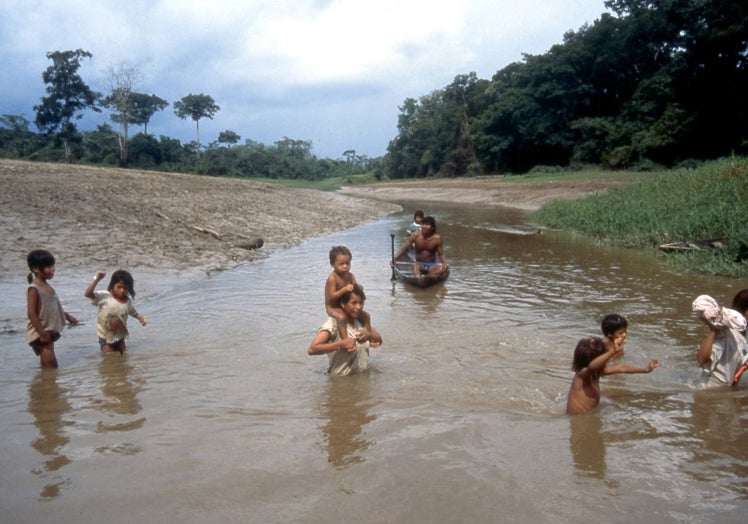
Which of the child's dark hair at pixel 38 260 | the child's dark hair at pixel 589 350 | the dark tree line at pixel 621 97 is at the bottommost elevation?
the child's dark hair at pixel 589 350

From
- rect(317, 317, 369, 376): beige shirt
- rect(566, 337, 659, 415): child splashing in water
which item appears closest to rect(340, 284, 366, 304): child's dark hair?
rect(317, 317, 369, 376): beige shirt

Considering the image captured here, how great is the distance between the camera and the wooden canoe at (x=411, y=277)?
33.5 ft

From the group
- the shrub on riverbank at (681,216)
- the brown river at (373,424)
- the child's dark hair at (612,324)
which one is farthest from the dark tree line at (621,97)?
the child's dark hair at (612,324)

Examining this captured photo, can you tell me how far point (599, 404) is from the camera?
15.5 ft

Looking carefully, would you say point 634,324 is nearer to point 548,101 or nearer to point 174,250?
point 174,250

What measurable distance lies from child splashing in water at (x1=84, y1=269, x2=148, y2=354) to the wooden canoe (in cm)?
513

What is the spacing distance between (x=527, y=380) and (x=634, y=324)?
8.73ft

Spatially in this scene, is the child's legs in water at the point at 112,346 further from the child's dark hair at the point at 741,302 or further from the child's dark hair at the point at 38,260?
the child's dark hair at the point at 741,302

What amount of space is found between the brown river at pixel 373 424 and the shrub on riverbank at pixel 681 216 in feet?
7.85

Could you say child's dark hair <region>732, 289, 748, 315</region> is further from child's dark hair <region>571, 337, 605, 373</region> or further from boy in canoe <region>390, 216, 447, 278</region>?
boy in canoe <region>390, 216, 447, 278</region>

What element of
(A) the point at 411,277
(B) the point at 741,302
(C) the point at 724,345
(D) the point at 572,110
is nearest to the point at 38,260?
(C) the point at 724,345

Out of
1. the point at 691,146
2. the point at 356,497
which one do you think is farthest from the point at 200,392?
the point at 691,146

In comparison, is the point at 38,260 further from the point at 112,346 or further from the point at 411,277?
the point at 411,277

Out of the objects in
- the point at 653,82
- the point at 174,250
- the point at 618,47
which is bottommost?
the point at 174,250
